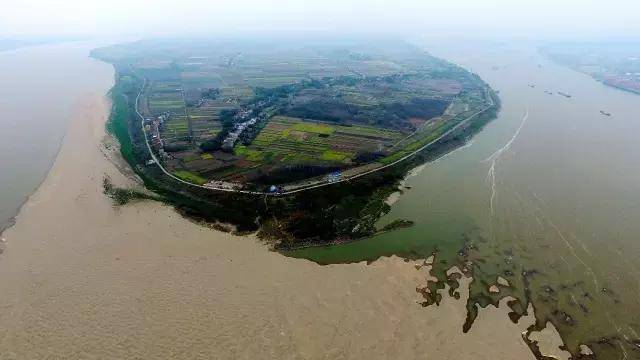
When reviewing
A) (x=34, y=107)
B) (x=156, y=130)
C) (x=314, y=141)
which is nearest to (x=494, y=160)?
(x=314, y=141)

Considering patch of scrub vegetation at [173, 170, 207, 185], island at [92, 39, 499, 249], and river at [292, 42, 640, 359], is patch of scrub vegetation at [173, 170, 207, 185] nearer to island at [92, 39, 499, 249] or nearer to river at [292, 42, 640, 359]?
island at [92, 39, 499, 249]

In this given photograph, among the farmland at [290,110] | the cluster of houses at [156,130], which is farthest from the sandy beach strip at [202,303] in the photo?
the cluster of houses at [156,130]

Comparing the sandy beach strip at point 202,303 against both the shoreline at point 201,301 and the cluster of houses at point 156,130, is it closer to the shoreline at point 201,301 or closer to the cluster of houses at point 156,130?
the shoreline at point 201,301

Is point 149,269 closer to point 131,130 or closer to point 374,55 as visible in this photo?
point 131,130

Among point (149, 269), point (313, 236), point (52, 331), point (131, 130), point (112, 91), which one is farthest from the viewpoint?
point (112, 91)

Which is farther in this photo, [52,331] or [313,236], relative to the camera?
[313,236]

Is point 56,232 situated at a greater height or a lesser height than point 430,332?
greater

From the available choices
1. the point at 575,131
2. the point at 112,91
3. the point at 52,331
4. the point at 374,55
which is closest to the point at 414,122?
the point at 575,131
